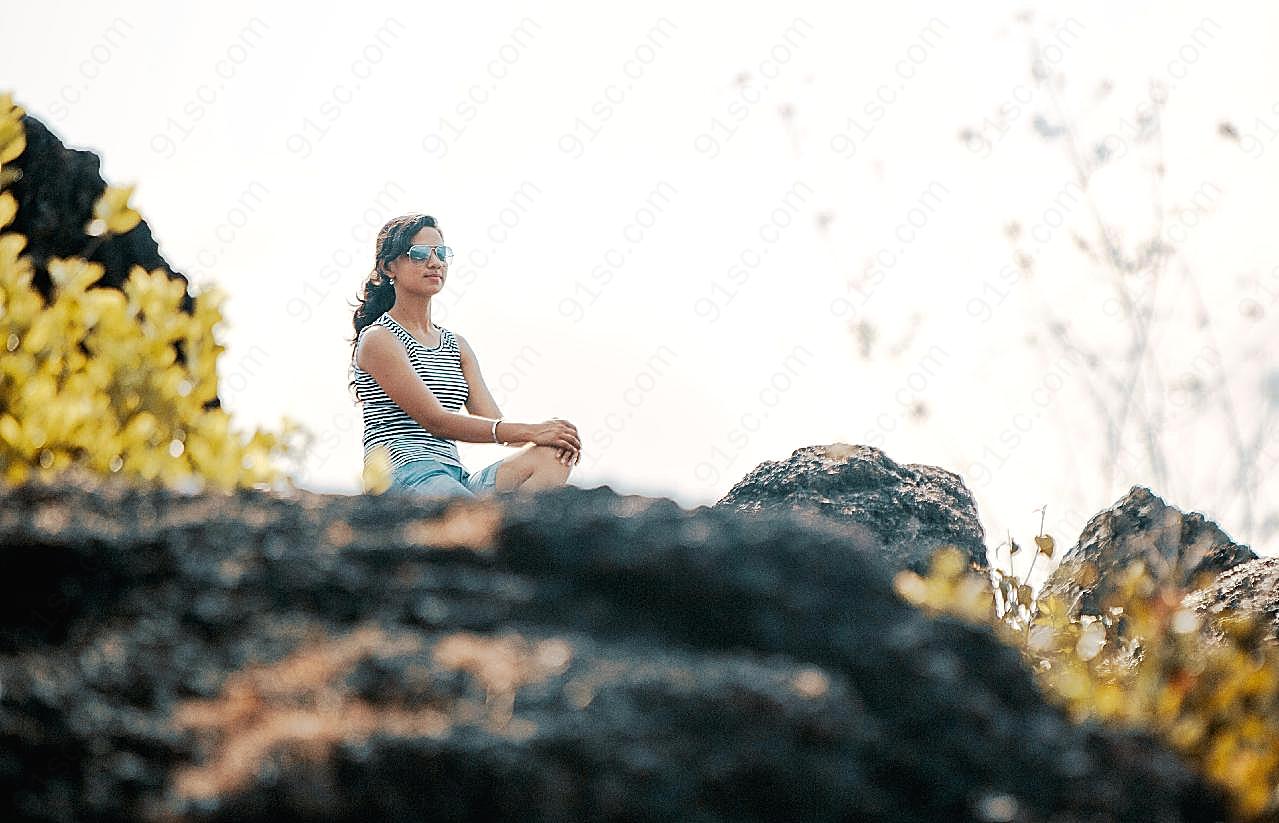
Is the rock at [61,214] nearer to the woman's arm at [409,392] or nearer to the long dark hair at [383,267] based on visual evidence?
the woman's arm at [409,392]

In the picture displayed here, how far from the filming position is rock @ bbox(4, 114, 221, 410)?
4539mm

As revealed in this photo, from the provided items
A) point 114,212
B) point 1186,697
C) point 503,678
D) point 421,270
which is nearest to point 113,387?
point 114,212

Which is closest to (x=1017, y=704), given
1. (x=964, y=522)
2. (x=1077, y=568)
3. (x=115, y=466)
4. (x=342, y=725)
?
(x=342, y=725)

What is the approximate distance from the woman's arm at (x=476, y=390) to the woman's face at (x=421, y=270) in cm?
50

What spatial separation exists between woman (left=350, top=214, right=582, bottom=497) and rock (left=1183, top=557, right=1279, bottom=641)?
293 centimetres

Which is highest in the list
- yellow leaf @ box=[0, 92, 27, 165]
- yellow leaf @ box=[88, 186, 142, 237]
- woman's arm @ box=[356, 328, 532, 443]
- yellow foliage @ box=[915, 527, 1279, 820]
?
woman's arm @ box=[356, 328, 532, 443]

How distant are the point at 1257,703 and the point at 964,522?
2.90 meters

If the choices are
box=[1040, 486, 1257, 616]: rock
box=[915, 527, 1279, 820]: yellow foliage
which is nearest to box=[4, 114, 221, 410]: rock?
box=[915, 527, 1279, 820]: yellow foliage

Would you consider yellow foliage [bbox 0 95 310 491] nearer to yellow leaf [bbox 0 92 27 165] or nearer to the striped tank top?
yellow leaf [bbox 0 92 27 165]

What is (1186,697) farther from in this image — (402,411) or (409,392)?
(402,411)

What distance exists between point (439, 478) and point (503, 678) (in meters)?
4.35

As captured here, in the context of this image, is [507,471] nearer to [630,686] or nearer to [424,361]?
[424,361]

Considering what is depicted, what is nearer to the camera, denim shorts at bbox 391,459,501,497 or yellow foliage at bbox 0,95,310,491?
yellow foliage at bbox 0,95,310,491

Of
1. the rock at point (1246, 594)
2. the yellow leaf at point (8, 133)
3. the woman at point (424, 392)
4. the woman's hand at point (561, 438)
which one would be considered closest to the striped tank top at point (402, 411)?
the woman at point (424, 392)
